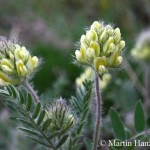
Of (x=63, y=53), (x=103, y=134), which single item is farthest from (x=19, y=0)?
(x=103, y=134)

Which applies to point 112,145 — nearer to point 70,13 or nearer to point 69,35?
point 69,35

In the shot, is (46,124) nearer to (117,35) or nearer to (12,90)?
(12,90)

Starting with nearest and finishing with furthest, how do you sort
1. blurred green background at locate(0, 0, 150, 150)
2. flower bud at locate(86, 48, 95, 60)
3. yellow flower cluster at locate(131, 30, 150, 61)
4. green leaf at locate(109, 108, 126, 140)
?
1. flower bud at locate(86, 48, 95, 60)
2. green leaf at locate(109, 108, 126, 140)
3. yellow flower cluster at locate(131, 30, 150, 61)
4. blurred green background at locate(0, 0, 150, 150)

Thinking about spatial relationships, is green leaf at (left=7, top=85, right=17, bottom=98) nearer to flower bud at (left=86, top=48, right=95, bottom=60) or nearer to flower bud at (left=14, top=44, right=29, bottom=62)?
flower bud at (left=14, top=44, right=29, bottom=62)

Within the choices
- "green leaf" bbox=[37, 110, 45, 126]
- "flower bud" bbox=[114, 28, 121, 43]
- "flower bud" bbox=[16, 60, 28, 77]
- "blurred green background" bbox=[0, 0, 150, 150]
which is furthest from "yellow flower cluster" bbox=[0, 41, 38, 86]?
"blurred green background" bbox=[0, 0, 150, 150]

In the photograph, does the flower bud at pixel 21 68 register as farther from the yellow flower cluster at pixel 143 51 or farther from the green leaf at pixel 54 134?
the yellow flower cluster at pixel 143 51
